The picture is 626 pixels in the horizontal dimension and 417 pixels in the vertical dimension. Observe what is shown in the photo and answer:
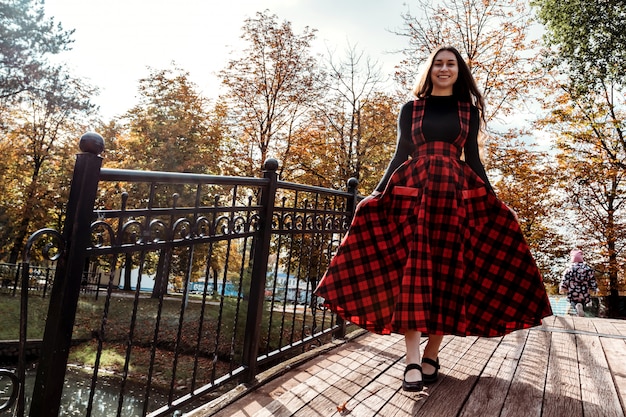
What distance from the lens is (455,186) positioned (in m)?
2.04

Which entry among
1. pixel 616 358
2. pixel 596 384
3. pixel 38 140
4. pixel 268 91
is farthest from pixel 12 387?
pixel 38 140

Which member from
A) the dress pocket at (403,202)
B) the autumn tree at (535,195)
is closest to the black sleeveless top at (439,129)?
the dress pocket at (403,202)

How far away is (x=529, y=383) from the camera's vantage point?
2.22 metres

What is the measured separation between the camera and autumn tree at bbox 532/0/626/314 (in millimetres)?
12328

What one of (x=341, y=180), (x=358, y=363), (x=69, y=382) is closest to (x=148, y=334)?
(x=69, y=382)

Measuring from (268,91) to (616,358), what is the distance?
479 inches

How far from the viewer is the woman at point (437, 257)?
1.95 meters

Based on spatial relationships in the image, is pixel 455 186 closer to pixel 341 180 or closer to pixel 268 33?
pixel 341 180

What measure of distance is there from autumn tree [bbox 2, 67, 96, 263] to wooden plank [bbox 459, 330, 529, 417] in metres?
15.9

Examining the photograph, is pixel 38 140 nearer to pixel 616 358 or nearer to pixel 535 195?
pixel 535 195

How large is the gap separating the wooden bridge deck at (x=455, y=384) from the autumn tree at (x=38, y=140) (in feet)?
50.7

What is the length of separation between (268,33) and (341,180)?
533cm

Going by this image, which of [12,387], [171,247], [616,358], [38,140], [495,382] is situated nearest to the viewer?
[12,387]

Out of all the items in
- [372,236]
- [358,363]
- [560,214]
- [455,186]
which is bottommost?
[358,363]
